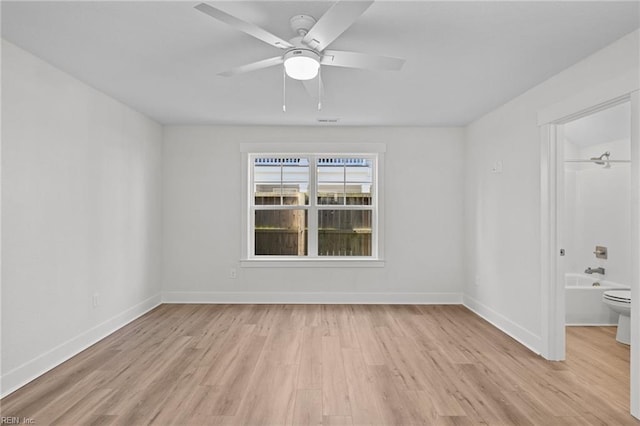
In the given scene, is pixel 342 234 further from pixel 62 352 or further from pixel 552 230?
pixel 62 352

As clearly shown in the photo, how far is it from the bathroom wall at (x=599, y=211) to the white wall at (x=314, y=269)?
1501 mm

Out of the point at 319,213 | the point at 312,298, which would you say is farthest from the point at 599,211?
the point at 312,298

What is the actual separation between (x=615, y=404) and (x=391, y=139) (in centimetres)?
375

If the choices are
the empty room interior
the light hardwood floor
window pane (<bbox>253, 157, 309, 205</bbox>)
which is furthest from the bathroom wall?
window pane (<bbox>253, 157, 309, 205</bbox>)

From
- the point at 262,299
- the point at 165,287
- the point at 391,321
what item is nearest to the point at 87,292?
the point at 165,287

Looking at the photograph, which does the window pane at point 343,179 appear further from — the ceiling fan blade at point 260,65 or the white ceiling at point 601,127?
the ceiling fan blade at point 260,65

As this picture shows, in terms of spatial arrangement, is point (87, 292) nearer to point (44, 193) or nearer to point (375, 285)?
point (44, 193)

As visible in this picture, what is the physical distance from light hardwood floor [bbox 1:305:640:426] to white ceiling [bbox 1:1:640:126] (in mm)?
2433

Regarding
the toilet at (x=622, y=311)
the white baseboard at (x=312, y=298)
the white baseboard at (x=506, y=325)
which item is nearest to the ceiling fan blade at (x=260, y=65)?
the white baseboard at (x=506, y=325)

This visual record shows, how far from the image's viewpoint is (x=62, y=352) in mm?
3234

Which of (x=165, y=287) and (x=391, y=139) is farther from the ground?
(x=391, y=139)

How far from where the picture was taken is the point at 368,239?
5.54 meters

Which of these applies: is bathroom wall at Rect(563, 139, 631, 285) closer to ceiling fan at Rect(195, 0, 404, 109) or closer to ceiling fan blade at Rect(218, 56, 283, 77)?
ceiling fan at Rect(195, 0, 404, 109)

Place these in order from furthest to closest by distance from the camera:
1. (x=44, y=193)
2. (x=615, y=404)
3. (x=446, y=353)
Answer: (x=446, y=353) → (x=44, y=193) → (x=615, y=404)
